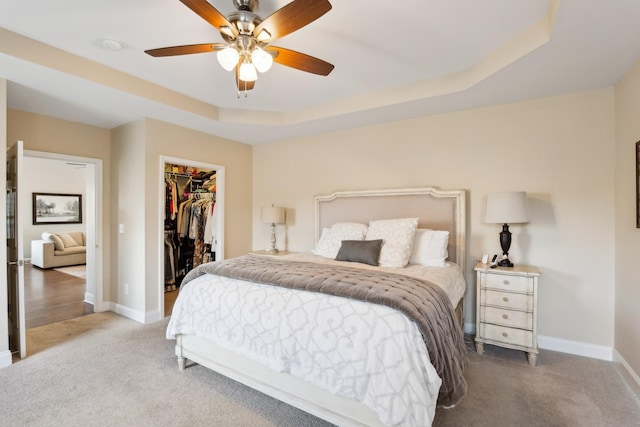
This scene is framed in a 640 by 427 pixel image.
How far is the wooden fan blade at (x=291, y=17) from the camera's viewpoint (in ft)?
4.93

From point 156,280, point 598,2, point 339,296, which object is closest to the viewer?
point 598,2

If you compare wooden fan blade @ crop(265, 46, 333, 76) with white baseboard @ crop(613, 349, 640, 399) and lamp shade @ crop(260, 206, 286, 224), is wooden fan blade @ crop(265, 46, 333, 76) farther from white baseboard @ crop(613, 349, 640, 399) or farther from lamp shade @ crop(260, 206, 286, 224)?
white baseboard @ crop(613, 349, 640, 399)

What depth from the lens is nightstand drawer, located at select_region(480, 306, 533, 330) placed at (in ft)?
8.54

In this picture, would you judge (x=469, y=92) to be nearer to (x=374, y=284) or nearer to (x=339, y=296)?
(x=374, y=284)

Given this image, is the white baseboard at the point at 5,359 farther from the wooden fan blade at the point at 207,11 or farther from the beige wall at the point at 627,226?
the beige wall at the point at 627,226

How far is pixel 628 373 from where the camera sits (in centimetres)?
234

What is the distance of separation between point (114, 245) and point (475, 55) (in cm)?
461

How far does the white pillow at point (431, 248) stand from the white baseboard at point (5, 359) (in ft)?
12.1

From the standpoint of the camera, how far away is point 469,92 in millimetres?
2826

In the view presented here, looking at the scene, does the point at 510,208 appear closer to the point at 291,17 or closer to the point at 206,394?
the point at 291,17

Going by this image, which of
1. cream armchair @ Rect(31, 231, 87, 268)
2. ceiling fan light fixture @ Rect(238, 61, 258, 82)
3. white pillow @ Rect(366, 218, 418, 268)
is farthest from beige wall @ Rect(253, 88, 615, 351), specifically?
cream armchair @ Rect(31, 231, 87, 268)

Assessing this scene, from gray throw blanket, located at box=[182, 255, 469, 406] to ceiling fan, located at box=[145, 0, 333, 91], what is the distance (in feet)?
4.47

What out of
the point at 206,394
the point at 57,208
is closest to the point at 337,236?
the point at 206,394

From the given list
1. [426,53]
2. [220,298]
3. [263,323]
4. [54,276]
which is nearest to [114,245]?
[220,298]
